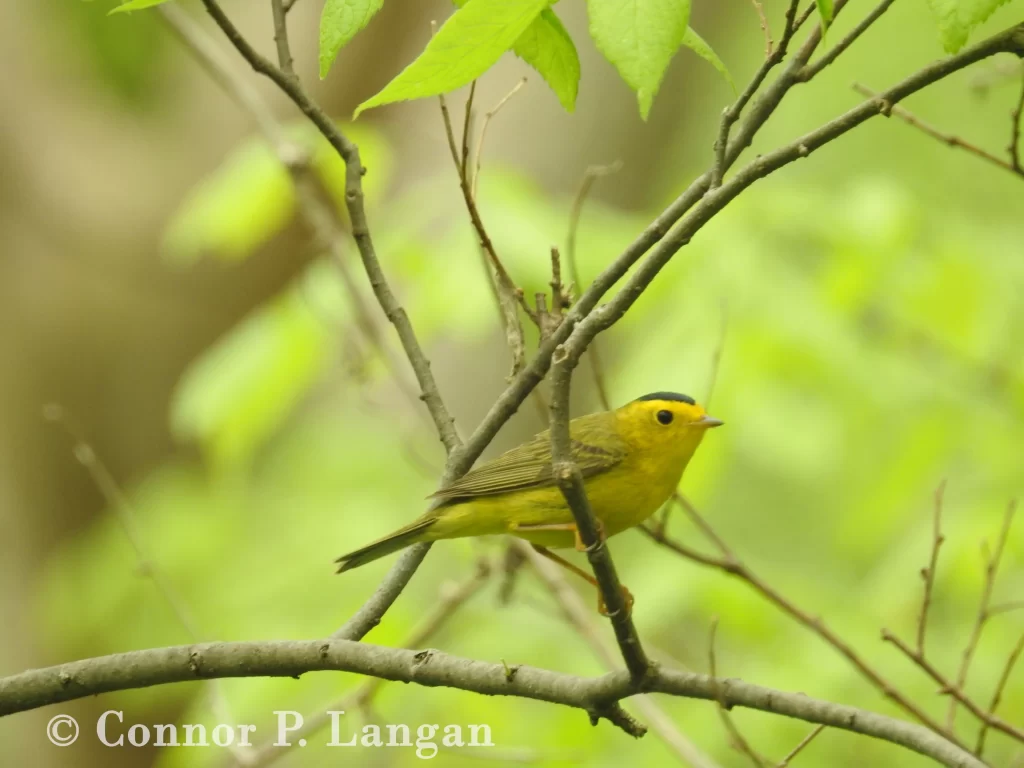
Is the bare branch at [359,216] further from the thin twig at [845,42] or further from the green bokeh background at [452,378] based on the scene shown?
the thin twig at [845,42]

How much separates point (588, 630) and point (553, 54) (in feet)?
7.74

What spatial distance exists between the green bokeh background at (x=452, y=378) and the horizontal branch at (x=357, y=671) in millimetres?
1400

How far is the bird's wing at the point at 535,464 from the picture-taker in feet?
9.93

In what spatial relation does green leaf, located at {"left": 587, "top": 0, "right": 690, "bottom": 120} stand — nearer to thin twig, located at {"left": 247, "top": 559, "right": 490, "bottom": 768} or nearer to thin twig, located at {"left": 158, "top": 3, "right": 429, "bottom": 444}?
thin twig, located at {"left": 158, "top": 3, "right": 429, "bottom": 444}

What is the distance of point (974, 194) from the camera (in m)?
9.24

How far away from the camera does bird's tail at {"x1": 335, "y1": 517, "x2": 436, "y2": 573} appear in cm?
293

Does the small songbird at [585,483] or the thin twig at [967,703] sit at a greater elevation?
the small songbird at [585,483]

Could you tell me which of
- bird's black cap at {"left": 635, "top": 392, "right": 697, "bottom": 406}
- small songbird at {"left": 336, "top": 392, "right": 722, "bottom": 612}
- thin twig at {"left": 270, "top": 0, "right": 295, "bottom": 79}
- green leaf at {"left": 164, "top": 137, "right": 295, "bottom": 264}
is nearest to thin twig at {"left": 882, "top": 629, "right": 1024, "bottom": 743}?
small songbird at {"left": 336, "top": 392, "right": 722, "bottom": 612}

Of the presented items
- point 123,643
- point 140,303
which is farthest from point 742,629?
point 140,303

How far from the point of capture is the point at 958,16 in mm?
1569

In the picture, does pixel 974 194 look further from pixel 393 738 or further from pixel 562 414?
pixel 562 414

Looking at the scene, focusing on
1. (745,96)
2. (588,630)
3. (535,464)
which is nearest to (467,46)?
(745,96)

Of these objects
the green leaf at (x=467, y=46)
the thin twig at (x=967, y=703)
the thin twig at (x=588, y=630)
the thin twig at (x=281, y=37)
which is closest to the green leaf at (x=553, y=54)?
the green leaf at (x=467, y=46)

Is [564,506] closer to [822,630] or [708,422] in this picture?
[708,422]
